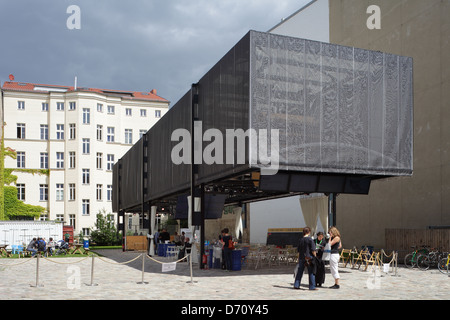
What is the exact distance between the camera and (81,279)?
715 inches

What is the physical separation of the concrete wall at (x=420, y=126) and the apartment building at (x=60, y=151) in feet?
132

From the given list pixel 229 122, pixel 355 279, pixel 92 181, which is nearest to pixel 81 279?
pixel 229 122

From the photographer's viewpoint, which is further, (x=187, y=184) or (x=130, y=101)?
(x=130, y=101)

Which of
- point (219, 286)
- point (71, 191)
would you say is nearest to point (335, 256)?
point (219, 286)

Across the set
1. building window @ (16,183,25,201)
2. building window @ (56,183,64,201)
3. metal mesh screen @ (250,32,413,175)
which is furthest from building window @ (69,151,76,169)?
metal mesh screen @ (250,32,413,175)

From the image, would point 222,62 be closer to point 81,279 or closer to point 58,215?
point 81,279

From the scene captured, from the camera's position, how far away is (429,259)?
22188 mm

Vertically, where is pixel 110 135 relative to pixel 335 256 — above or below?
above

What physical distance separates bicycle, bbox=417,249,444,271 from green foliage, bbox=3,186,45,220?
50916mm

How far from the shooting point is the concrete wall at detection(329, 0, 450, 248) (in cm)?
2706

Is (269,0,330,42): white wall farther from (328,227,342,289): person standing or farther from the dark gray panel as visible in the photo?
(328,227,342,289): person standing

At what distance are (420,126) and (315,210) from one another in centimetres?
849

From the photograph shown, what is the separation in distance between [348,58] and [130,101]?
53902 millimetres

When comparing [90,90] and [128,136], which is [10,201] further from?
[90,90]
